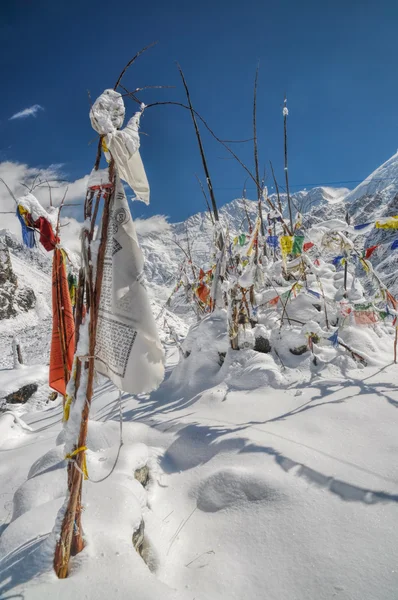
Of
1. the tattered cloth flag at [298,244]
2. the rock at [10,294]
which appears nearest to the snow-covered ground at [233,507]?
the tattered cloth flag at [298,244]

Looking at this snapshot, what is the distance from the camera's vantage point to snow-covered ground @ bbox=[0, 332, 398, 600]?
4.78 feet

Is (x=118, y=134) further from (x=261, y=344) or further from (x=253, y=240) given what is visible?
(x=261, y=344)

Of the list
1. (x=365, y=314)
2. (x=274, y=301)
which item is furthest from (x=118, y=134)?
(x=274, y=301)

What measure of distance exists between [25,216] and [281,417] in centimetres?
291

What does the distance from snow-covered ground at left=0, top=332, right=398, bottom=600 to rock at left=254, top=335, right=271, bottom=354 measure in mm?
1516

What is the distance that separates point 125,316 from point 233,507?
1597 mm

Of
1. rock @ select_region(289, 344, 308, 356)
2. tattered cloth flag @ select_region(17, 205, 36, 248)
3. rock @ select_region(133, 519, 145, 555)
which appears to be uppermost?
tattered cloth flag @ select_region(17, 205, 36, 248)

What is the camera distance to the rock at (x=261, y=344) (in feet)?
16.8

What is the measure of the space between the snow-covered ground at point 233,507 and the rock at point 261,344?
1516 mm

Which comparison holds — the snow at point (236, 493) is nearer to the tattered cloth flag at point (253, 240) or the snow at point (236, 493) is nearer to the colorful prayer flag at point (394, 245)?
the tattered cloth flag at point (253, 240)

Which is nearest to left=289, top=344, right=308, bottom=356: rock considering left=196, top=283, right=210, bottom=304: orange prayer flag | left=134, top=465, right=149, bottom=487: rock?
left=134, top=465, right=149, bottom=487: rock

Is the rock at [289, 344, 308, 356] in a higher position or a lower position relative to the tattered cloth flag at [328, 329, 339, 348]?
lower

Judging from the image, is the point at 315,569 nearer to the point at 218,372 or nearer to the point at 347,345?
the point at 218,372

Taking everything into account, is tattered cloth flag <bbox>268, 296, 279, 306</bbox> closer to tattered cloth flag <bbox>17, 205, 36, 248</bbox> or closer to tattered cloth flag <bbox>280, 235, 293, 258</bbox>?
tattered cloth flag <bbox>280, 235, 293, 258</bbox>
